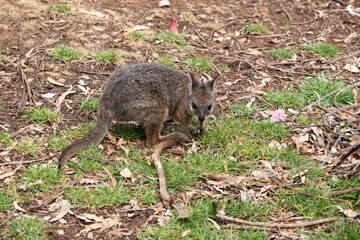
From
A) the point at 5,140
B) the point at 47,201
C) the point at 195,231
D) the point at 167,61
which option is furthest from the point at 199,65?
the point at 47,201

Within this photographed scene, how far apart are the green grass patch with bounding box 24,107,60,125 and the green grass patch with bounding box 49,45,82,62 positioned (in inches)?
46.7

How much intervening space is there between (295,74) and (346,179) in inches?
103

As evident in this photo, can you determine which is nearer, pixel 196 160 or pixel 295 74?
pixel 196 160

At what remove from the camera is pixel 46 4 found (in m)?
7.09

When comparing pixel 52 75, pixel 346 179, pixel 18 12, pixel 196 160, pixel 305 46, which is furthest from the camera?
pixel 305 46

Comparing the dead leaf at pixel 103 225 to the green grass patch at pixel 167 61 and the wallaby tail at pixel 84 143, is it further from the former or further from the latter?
the green grass patch at pixel 167 61

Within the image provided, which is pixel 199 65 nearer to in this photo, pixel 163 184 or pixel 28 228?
pixel 163 184

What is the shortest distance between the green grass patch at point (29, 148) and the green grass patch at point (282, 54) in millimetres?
4239

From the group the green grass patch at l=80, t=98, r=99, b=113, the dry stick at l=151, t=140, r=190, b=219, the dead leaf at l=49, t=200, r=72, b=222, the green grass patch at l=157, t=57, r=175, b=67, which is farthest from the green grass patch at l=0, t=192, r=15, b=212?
the green grass patch at l=157, t=57, r=175, b=67

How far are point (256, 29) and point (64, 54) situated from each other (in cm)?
355

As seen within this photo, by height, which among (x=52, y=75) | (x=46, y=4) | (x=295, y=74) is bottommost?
(x=295, y=74)

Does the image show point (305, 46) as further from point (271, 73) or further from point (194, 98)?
point (194, 98)

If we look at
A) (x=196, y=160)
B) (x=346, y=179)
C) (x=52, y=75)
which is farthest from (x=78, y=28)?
(x=346, y=179)

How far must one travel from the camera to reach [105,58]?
6277mm
